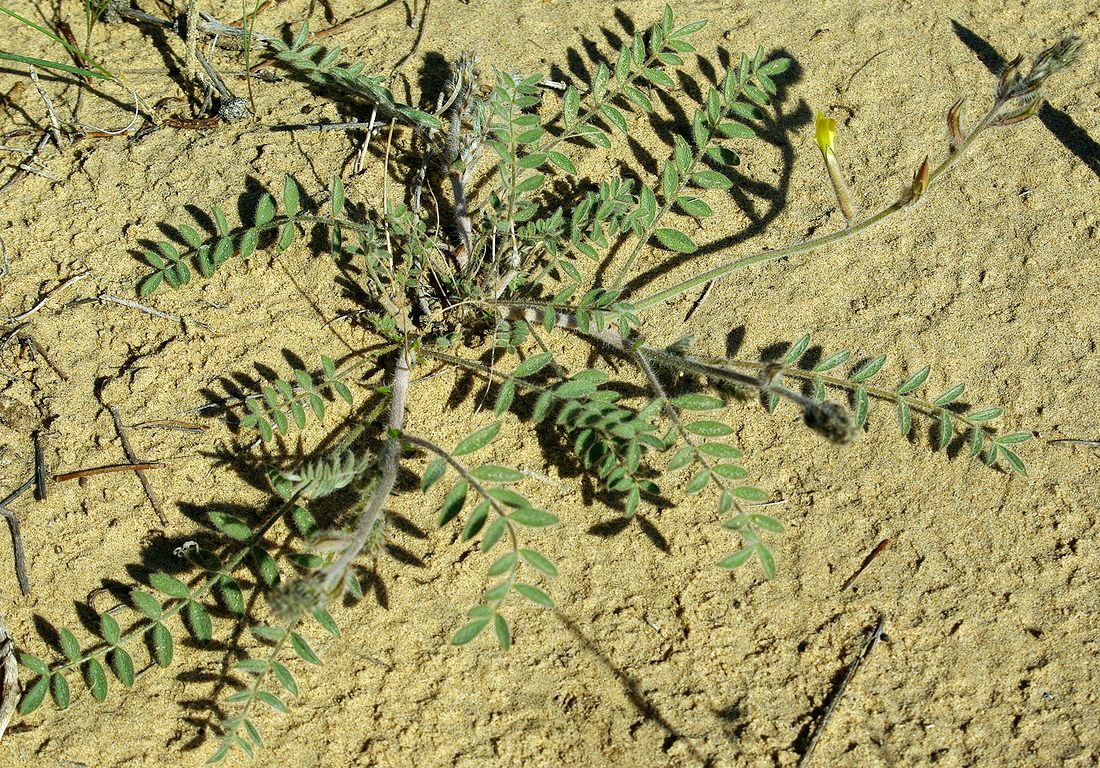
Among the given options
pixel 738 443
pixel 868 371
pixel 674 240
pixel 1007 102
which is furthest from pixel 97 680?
pixel 1007 102

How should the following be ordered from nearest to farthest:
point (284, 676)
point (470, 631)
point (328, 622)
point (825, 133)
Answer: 1. point (470, 631)
2. point (284, 676)
3. point (328, 622)
4. point (825, 133)

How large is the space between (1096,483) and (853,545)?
68 cm

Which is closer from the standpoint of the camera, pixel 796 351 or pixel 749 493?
pixel 749 493

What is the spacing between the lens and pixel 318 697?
2.35 m

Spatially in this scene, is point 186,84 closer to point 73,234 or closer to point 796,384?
point 73,234

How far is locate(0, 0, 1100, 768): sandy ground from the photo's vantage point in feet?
7.60

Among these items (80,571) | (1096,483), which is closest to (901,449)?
(1096,483)

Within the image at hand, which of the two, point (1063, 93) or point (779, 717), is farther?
point (1063, 93)

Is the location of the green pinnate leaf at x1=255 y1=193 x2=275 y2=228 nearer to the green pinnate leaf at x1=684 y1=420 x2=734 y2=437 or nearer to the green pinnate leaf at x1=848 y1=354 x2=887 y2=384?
the green pinnate leaf at x1=684 y1=420 x2=734 y2=437

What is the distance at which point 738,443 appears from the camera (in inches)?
106

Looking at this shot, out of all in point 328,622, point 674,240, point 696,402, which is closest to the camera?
point 328,622

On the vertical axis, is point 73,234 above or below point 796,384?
above

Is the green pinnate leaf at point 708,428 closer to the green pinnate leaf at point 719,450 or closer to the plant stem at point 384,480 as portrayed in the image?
the green pinnate leaf at point 719,450

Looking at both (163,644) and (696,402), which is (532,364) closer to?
(696,402)
